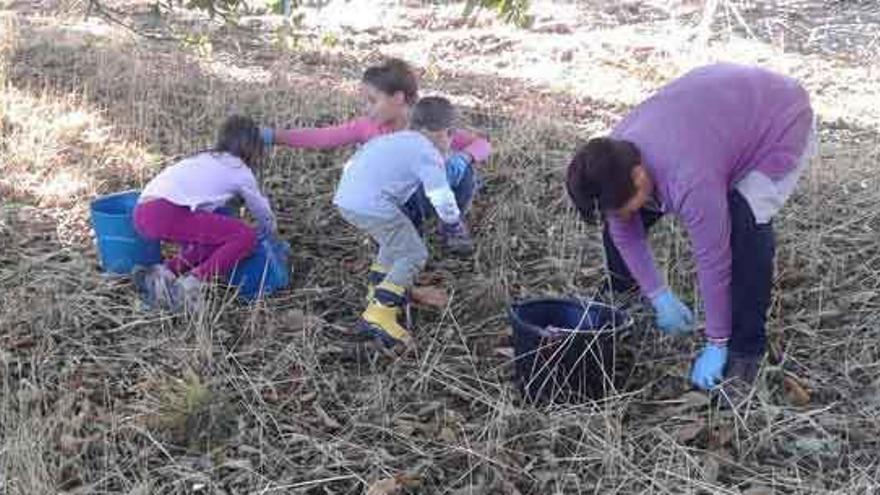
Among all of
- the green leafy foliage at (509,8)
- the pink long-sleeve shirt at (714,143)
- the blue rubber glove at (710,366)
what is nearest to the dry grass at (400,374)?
the blue rubber glove at (710,366)

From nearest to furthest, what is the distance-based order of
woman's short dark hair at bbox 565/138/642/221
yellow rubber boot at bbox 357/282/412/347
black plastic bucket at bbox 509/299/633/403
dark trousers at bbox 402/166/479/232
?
woman's short dark hair at bbox 565/138/642/221, black plastic bucket at bbox 509/299/633/403, yellow rubber boot at bbox 357/282/412/347, dark trousers at bbox 402/166/479/232

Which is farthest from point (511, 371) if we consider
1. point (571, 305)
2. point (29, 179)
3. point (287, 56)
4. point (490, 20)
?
point (490, 20)

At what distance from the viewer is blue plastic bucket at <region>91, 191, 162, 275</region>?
4109 millimetres

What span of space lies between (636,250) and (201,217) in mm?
1756

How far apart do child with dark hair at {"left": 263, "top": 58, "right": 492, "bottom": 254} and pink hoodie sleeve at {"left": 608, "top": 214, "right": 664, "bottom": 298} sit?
39.0 inches

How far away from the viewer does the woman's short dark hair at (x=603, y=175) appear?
9.41 feet

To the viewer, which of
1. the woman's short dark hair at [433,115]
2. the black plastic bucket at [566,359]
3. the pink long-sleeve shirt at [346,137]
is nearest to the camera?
the black plastic bucket at [566,359]

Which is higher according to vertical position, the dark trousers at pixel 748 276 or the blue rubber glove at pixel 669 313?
the dark trousers at pixel 748 276

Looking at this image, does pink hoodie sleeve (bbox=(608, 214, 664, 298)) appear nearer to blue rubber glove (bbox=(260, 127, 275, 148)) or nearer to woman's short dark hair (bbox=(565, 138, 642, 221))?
woman's short dark hair (bbox=(565, 138, 642, 221))

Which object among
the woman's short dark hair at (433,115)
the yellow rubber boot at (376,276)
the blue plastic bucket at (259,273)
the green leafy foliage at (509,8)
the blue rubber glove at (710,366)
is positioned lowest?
the blue plastic bucket at (259,273)

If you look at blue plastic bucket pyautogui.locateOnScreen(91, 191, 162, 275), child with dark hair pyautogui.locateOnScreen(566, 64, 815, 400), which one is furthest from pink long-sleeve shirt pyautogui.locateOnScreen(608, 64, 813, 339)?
blue plastic bucket pyautogui.locateOnScreen(91, 191, 162, 275)

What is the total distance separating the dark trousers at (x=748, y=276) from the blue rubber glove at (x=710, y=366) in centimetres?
6

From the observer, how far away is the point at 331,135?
4.50 meters

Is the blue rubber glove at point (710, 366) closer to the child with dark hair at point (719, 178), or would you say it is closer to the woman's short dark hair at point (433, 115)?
the child with dark hair at point (719, 178)
